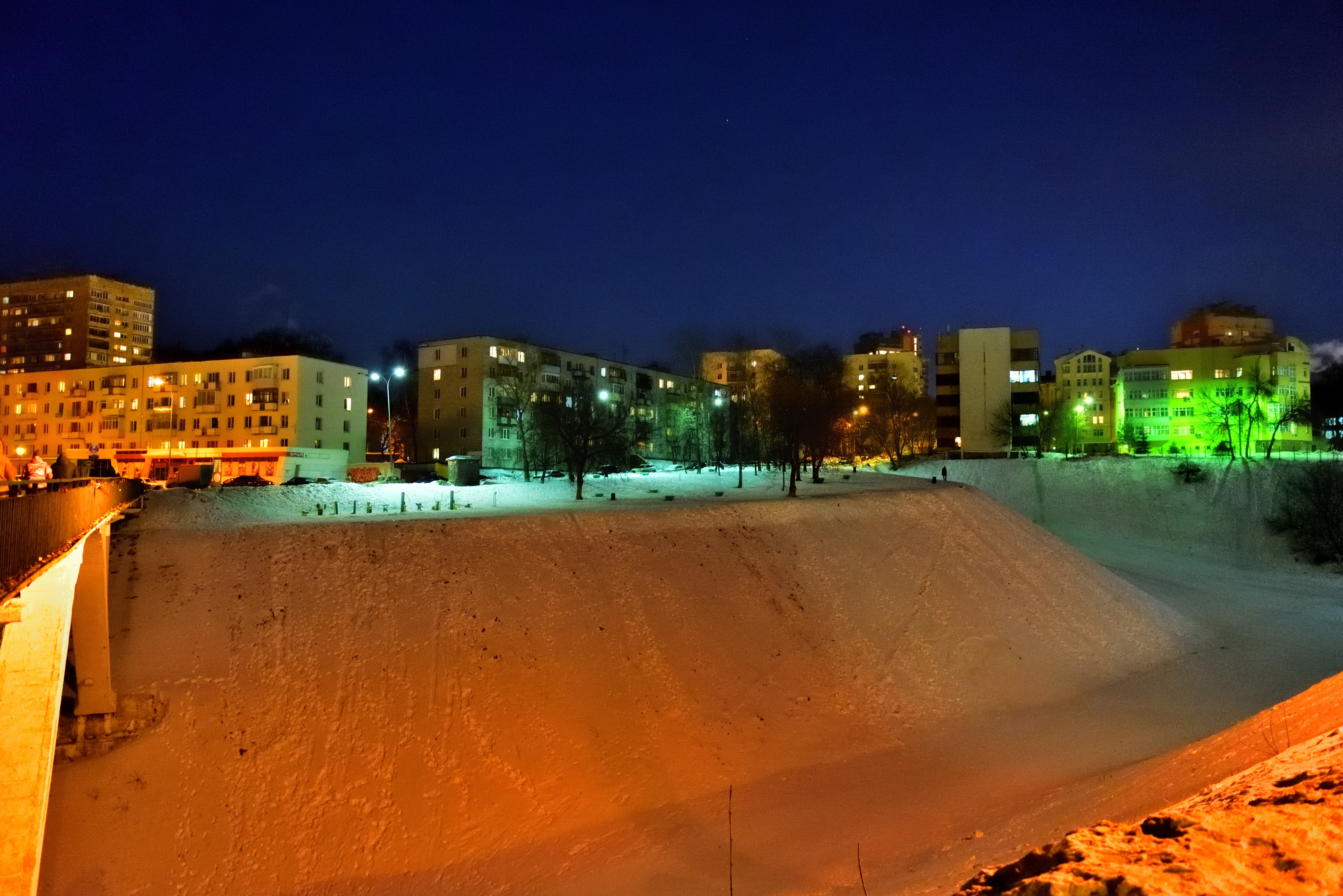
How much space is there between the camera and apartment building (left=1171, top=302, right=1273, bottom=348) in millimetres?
114125

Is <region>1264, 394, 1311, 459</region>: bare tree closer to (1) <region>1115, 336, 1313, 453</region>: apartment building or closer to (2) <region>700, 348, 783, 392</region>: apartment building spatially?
(1) <region>1115, 336, 1313, 453</region>: apartment building

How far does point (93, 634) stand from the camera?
62.8 feet

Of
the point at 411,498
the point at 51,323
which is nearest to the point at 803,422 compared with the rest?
the point at 411,498

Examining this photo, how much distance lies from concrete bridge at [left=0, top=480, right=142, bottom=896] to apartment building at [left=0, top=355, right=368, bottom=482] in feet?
168

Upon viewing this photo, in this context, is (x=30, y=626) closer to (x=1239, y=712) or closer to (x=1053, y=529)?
(x=1239, y=712)

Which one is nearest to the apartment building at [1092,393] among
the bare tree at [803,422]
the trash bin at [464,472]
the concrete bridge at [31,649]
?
the bare tree at [803,422]

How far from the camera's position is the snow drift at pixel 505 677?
15.9m

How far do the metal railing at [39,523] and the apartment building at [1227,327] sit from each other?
12841cm

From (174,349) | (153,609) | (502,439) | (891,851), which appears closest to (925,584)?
(891,851)

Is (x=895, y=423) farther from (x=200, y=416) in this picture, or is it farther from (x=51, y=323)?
(x=51, y=323)

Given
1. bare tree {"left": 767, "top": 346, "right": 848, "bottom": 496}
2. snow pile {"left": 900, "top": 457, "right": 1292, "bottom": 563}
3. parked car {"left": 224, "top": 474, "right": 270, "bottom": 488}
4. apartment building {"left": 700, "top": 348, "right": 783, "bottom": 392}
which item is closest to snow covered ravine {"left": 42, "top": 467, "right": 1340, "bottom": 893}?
parked car {"left": 224, "top": 474, "right": 270, "bottom": 488}

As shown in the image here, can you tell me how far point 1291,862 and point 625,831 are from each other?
13.0 meters

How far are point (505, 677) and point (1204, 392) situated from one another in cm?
9597

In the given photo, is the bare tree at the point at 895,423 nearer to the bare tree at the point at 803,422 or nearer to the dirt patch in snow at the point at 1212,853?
the bare tree at the point at 803,422
